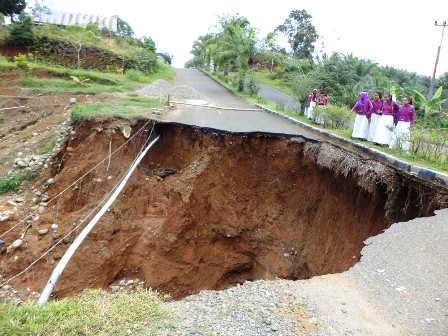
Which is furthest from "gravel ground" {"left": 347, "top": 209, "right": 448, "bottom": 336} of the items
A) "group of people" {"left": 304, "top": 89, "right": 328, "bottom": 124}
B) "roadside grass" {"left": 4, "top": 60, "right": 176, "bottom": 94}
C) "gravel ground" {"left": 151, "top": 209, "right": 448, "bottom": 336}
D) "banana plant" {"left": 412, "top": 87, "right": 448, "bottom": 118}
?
"roadside grass" {"left": 4, "top": 60, "right": 176, "bottom": 94}

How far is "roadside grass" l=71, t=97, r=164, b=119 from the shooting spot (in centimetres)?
999

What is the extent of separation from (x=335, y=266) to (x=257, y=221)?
271 centimetres

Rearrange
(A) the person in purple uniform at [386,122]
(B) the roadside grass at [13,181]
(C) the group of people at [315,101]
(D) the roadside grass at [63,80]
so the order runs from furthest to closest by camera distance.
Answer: (D) the roadside grass at [63,80] → (C) the group of people at [315,101] → (B) the roadside grass at [13,181] → (A) the person in purple uniform at [386,122]

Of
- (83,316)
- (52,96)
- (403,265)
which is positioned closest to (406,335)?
(403,265)

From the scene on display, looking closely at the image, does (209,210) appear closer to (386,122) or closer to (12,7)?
(386,122)

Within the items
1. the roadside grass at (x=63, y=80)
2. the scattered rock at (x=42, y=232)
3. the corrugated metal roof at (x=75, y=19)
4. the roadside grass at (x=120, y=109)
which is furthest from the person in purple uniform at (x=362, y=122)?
the corrugated metal roof at (x=75, y=19)

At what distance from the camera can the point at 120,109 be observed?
10.6 m

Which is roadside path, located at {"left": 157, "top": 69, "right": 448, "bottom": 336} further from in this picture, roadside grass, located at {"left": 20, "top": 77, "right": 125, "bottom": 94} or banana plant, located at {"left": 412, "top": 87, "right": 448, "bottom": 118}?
roadside grass, located at {"left": 20, "top": 77, "right": 125, "bottom": 94}

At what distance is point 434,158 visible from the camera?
7055 millimetres

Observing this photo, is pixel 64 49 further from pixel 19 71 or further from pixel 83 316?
pixel 83 316

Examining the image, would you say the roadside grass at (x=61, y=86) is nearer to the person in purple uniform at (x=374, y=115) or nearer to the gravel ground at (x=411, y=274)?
the person in purple uniform at (x=374, y=115)

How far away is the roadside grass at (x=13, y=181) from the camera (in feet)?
28.1

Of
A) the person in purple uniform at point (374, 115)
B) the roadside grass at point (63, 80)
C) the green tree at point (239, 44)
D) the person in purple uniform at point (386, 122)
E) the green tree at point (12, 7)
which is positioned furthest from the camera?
the green tree at point (12, 7)

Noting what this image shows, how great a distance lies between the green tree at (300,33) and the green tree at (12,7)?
24.1 m
